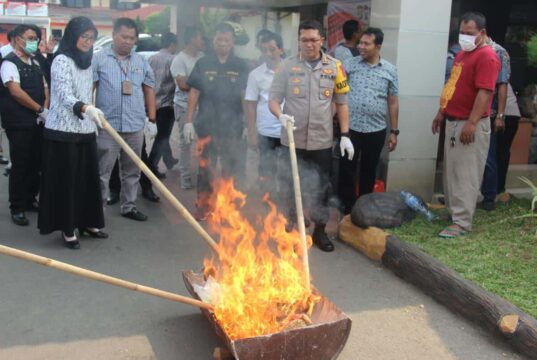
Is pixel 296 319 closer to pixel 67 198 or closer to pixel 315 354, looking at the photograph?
pixel 315 354

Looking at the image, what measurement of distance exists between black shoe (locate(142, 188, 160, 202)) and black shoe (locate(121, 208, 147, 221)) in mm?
675

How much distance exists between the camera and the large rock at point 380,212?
5.25 meters

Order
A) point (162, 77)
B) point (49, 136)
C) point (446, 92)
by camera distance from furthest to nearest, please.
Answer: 1. point (162, 77)
2. point (446, 92)
3. point (49, 136)

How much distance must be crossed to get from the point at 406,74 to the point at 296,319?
148 inches

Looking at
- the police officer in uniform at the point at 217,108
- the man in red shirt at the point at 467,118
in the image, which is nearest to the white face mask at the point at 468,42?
the man in red shirt at the point at 467,118

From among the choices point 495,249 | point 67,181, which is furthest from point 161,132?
point 495,249

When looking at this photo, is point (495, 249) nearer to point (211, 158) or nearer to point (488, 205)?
point (488, 205)

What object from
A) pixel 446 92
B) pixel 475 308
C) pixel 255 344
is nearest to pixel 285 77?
pixel 446 92

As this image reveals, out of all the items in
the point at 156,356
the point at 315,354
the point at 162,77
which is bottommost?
the point at 156,356

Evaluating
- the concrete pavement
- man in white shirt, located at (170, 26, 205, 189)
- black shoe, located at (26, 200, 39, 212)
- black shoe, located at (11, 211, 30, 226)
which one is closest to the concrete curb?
the concrete pavement

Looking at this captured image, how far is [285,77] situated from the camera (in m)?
5.04

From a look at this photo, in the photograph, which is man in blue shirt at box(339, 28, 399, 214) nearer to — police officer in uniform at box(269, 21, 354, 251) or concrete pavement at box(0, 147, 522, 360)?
police officer in uniform at box(269, 21, 354, 251)

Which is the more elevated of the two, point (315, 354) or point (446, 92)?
point (446, 92)

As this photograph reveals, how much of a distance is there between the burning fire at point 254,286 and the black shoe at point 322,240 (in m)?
1.15
